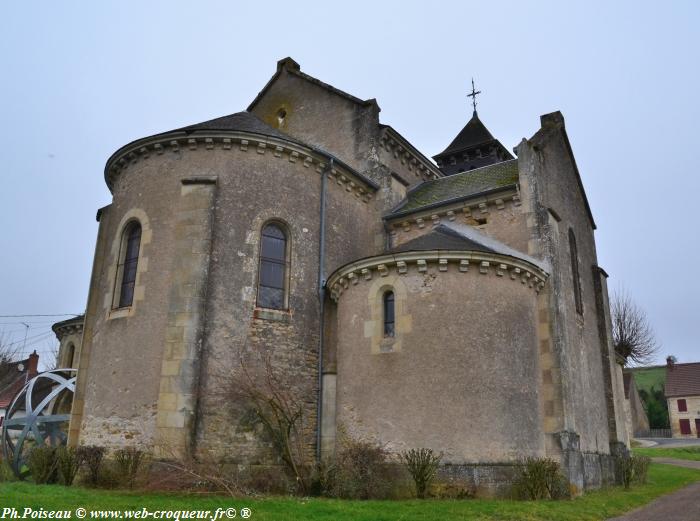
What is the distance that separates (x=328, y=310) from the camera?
14.9 meters

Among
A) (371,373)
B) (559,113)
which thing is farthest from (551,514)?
(559,113)

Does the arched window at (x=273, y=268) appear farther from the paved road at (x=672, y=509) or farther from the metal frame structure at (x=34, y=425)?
the paved road at (x=672, y=509)

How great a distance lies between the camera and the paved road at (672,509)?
404 inches

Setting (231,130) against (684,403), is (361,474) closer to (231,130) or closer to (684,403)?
(231,130)

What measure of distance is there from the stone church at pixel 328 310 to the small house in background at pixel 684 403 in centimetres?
4335

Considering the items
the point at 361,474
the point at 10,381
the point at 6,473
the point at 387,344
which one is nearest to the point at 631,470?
the point at 387,344

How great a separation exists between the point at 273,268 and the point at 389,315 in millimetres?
3180

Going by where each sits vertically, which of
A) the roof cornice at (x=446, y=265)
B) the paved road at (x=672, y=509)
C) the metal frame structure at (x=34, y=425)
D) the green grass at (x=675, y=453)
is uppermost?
the roof cornice at (x=446, y=265)

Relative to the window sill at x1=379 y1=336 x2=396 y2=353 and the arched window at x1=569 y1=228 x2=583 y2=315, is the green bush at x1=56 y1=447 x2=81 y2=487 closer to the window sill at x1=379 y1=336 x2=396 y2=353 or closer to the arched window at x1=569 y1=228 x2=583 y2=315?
the window sill at x1=379 y1=336 x2=396 y2=353

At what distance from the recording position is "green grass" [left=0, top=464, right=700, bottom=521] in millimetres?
8805

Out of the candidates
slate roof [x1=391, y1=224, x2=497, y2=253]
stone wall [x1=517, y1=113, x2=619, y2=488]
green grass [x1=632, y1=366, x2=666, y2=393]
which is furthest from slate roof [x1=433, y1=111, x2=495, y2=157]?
green grass [x1=632, y1=366, x2=666, y2=393]

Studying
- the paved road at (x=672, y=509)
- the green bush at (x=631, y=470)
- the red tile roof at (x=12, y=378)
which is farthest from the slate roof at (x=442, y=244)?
the red tile roof at (x=12, y=378)

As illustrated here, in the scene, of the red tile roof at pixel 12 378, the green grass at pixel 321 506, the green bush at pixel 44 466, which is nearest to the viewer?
the green grass at pixel 321 506

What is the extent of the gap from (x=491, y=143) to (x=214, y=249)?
54.6 feet
